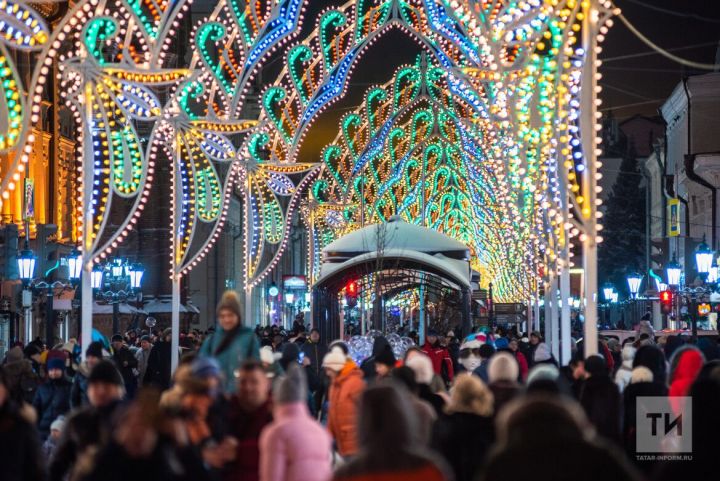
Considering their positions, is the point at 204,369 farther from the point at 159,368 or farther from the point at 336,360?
the point at 159,368

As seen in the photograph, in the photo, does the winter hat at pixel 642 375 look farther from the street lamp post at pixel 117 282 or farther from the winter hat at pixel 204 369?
the street lamp post at pixel 117 282

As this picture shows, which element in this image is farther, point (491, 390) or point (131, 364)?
point (131, 364)

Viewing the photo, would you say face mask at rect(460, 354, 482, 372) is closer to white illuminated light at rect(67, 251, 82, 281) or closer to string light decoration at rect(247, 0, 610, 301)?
string light decoration at rect(247, 0, 610, 301)

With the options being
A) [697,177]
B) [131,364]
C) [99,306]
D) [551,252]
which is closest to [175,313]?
[131,364]

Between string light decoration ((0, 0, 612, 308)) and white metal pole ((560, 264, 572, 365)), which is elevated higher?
string light decoration ((0, 0, 612, 308))

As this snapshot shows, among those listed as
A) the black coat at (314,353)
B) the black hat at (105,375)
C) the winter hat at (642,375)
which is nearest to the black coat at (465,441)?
the black hat at (105,375)

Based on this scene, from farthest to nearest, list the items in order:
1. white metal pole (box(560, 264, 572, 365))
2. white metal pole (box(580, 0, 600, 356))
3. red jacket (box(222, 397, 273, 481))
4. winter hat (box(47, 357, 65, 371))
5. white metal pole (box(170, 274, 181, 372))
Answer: white metal pole (box(170, 274, 181, 372)), white metal pole (box(560, 264, 572, 365)), white metal pole (box(580, 0, 600, 356)), winter hat (box(47, 357, 65, 371)), red jacket (box(222, 397, 273, 481))

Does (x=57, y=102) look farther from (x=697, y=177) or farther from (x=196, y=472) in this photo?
(x=196, y=472)

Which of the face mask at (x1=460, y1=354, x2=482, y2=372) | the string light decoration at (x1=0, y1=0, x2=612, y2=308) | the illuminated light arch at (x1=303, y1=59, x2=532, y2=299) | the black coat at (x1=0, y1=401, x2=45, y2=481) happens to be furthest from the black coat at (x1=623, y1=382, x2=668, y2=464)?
the illuminated light arch at (x1=303, y1=59, x2=532, y2=299)

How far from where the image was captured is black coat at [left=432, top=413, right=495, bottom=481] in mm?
10852

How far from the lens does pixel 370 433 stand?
7.46 m

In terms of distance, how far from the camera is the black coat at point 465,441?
427 inches

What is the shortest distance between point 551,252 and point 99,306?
91.2 feet

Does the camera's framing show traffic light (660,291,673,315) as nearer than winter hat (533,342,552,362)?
No
